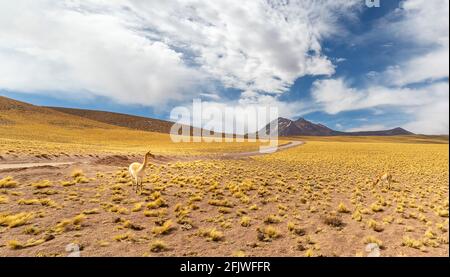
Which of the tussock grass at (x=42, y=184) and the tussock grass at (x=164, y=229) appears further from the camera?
the tussock grass at (x=42, y=184)

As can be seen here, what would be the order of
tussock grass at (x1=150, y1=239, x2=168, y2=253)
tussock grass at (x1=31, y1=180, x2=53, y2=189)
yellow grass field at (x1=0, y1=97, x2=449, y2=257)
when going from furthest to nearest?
1. tussock grass at (x1=31, y1=180, x2=53, y2=189)
2. yellow grass field at (x1=0, y1=97, x2=449, y2=257)
3. tussock grass at (x1=150, y1=239, x2=168, y2=253)

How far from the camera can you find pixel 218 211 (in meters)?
10.4

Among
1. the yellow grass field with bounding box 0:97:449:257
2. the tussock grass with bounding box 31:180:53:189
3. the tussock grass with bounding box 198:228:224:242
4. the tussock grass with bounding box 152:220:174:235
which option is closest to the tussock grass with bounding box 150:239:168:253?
the yellow grass field with bounding box 0:97:449:257

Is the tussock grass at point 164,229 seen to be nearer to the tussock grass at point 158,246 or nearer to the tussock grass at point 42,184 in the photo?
the tussock grass at point 158,246

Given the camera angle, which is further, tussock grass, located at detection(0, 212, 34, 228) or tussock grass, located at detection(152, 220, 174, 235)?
tussock grass, located at detection(152, 220, 174, 235)

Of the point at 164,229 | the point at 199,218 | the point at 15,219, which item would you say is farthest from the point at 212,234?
the point at 15,219

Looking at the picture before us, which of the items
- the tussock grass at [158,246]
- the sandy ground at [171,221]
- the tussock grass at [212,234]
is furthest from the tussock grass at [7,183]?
the tussock grass at [212,234]

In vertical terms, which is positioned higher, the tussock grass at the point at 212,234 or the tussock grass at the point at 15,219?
the tussock grass at the point at 15,219

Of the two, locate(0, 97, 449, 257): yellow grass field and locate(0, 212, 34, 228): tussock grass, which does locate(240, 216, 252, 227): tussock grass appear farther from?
locate(0, 212, 34, 228): tussock grass

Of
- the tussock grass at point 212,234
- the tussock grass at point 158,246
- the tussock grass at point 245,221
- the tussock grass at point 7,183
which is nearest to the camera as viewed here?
the tussock grass at point 158,246

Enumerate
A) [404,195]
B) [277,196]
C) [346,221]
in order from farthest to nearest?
[404,195], [277,196], [346,221]
